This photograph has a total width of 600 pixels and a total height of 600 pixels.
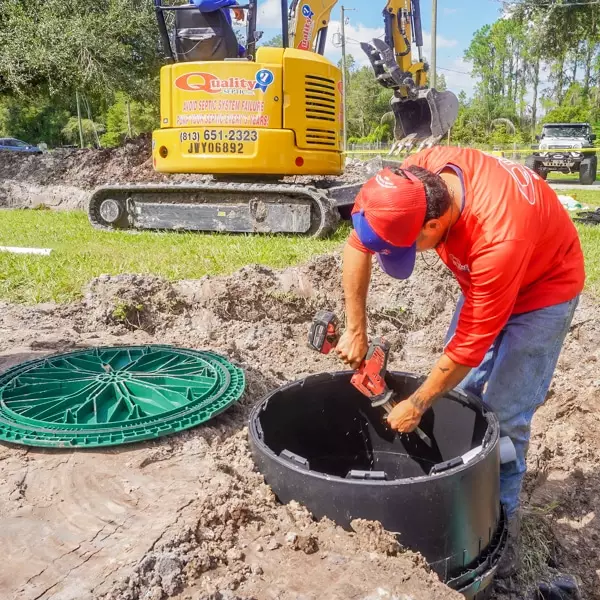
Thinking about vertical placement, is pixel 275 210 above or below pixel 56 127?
below

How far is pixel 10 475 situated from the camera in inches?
95.8

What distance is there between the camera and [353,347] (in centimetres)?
267

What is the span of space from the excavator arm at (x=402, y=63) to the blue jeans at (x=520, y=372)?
6.33 metres

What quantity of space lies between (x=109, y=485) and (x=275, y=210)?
5.77 metres

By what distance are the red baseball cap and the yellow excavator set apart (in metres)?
5.29

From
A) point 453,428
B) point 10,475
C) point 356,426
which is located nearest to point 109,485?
point 10,475

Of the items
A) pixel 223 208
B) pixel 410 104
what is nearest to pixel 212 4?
pixel 223 208

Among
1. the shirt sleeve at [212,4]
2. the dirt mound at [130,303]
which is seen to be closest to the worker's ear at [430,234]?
the dirt mound at [130,303]

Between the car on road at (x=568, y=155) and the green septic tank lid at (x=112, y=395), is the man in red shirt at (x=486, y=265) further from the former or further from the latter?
the car on road at (x=568, y=155)

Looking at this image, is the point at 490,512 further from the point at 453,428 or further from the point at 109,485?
the point at 109,485

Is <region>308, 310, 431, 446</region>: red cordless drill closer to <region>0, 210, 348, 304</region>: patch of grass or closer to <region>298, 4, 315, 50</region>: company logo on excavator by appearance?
<region>0, 210, 348, 304</region>: patch of grass

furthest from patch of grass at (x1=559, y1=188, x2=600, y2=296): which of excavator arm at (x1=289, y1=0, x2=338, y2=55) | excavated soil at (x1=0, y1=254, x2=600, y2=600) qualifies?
excavator arm at (x1=289, y1=0, x2=338, y2=55)

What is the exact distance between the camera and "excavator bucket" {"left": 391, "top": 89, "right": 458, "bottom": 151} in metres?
8.51

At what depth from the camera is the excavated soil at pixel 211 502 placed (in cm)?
193
